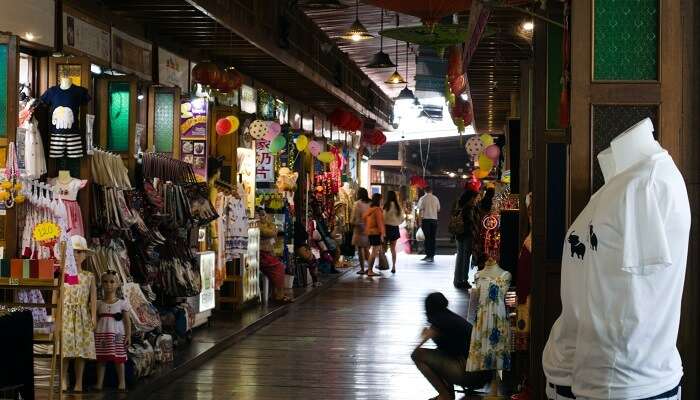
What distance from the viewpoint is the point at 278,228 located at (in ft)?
51.5

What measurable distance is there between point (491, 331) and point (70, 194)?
3444mm

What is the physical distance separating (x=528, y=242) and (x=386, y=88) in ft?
63.9

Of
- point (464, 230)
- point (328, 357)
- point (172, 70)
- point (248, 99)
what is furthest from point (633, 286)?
point (464, 230)

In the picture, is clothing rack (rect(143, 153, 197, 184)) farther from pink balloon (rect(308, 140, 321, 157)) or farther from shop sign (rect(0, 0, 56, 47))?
pink balloon (rect(308, 140, 321, 157))

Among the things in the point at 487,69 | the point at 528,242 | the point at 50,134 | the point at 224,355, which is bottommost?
the point at 224,355

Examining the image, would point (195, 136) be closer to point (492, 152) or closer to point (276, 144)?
point (276, 144)

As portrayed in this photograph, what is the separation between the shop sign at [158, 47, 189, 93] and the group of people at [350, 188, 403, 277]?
353 inches

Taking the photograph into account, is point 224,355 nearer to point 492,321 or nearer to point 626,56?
point 492,321

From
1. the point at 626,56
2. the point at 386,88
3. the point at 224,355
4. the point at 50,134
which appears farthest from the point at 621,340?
the point at 386,88

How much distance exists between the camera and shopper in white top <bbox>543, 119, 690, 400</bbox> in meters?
3.71

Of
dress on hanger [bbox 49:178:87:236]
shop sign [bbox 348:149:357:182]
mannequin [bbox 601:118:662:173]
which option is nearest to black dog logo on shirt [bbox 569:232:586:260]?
mannequin [bbox 601:118:662:173]

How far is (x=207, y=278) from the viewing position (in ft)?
38.5

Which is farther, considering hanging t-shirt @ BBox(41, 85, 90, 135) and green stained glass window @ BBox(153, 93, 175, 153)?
green stained glass window @ BBox(153, 93, 175, 153)

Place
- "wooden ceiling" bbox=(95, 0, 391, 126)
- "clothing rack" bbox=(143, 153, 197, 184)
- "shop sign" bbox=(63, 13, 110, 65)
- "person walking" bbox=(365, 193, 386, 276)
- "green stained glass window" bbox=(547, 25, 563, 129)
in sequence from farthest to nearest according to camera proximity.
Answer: "person walking" bbox=(365, 193, 386, 276)
"wooden ceiling" bbox=(95, 0, 391, 126)
"clothing rack" bbox=(143, 153, 197, 184)
"shop sign" bbox=(63, 13, 110, 65)
"green stained glass window" bbox=(547, 25, 563, 129)
